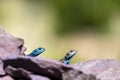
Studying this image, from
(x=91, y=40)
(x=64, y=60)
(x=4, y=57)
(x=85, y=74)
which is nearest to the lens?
(x=85, y=74)

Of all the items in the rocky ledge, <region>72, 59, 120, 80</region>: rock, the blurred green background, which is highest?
the rocky ledge

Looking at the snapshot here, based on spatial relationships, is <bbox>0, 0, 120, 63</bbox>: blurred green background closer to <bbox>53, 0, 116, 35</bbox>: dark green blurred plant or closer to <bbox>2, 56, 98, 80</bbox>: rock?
<bbox>53, 0, 116, 35</bbox>: dark green blurred plant

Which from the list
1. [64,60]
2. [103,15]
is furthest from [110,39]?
[64,60]

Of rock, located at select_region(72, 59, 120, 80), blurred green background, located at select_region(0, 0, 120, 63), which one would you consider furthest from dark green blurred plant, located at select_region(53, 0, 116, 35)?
rock, located at select_region(72, 59, 120, 80)

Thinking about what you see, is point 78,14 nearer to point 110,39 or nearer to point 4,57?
point 110,39

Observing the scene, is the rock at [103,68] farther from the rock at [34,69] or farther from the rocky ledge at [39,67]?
the rock at [34,69]

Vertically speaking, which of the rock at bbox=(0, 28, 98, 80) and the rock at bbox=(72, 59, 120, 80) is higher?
the rock at bbox=(0, 28, 98, 80)

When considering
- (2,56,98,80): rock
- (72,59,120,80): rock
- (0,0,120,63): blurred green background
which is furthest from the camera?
(0,0,120,63): blurred green background
